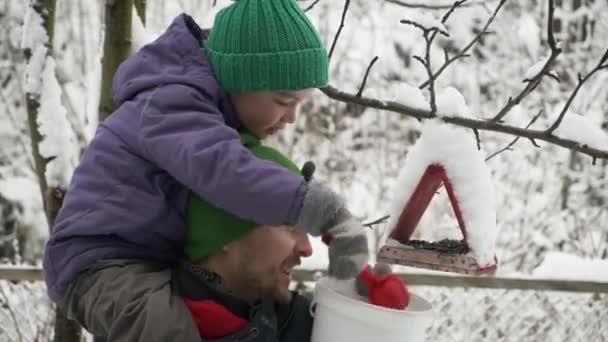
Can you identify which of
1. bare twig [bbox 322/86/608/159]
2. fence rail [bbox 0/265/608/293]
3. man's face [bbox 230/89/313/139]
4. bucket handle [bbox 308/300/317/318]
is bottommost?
fence rail [bbox 0/265/608/293]

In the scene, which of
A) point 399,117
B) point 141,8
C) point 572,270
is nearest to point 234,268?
point 141,8

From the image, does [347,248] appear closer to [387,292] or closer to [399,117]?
[387,292]

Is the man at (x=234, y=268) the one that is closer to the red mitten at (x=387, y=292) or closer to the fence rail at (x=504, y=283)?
the red mitten at (x=387, y=292)

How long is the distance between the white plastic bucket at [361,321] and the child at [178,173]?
0.09 meters

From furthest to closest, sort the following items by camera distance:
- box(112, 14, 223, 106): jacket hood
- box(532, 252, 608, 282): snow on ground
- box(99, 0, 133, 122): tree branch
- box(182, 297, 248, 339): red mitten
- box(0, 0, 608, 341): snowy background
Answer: box(0, 0, 608, 341): snowy background
box(532, 252, 608, 282): snow on ground
box(99, 0, 133, 122): tree branch
box(112, 14, 223, 106): jacket hood
box(182, 297, 248, 339): red mitten

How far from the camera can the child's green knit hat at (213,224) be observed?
151cm

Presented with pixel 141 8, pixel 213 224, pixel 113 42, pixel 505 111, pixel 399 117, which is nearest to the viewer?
pixel 213 224

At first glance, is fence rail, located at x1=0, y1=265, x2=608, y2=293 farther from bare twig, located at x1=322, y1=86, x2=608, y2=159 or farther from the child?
the child

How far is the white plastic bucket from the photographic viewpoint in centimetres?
144

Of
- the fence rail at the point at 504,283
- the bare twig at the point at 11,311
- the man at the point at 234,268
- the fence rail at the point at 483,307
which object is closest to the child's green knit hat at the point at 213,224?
the man at the point at 234,268

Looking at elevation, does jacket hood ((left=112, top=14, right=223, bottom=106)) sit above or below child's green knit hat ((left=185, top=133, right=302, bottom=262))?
above

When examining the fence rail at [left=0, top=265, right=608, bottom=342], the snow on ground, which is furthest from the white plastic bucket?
the snow on ground

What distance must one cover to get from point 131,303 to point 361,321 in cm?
46

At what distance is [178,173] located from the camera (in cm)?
145
